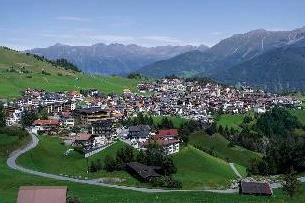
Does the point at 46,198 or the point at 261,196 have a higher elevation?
the point at 46,198

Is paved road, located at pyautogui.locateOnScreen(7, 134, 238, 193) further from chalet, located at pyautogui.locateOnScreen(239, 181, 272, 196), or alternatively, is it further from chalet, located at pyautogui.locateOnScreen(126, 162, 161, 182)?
chalet, located at pyautogui.locateOnScreen(126, 162, 161, 182)

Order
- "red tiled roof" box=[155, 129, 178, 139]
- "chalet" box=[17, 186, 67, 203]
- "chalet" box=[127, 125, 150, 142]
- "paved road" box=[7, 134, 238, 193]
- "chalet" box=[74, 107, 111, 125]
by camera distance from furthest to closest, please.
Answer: "chalet" box=[74, 107, 111, 125] → "red tiled roof" box=[155, 129, 178, 139] → "chalet" box=[127, 125, 150, 142] → "paved road" box=[7, 134, 238, 193] → "chalet" box=[17, 186, 67, 203]

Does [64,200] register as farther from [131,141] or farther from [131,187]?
[131,141]

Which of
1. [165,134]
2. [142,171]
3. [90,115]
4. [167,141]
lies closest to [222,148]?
[165,134]

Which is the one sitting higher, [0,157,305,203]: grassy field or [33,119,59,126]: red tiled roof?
[0,157,305,203]: grassy field

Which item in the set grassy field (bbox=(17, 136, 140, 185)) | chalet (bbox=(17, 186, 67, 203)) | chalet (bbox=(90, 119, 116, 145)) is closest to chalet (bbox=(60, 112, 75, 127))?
chalet (bbox=(90, 119, 116, 145))

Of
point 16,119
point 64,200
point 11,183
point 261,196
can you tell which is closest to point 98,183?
point 11,183
